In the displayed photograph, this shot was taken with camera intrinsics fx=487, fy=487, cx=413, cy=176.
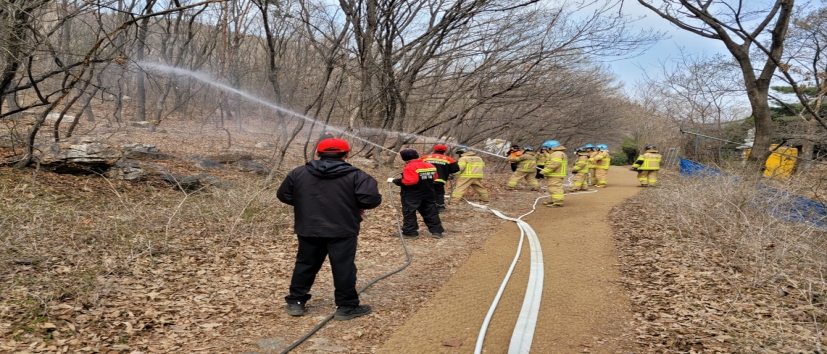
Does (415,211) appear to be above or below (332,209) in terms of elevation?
below

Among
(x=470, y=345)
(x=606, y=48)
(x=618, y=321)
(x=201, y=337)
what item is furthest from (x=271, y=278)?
(x=606, y=48)

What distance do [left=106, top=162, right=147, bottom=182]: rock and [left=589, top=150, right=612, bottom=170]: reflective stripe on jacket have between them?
1386 cm

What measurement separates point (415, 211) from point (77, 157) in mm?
7378

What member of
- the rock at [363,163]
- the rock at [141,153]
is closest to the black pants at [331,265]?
the rock at [141,153]

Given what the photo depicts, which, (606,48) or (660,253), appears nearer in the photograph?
(660,253)

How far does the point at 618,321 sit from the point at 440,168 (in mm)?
6065

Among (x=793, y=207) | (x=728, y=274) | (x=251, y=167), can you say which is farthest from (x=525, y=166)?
(x=728, y=274)

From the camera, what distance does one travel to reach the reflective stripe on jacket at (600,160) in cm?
1701

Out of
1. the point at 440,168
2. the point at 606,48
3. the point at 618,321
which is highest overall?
the point at 606,48

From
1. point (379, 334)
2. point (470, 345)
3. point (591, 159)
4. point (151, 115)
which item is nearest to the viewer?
point (470, 345)

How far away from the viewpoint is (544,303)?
4988 mm

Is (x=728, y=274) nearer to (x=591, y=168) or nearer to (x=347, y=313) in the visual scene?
(x=347, y=313)

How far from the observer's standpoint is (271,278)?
593 centimetres

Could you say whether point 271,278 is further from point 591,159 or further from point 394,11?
point 591,159
